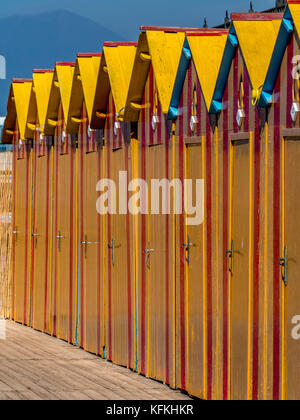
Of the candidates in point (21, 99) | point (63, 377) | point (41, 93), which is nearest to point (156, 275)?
point (63, 377)

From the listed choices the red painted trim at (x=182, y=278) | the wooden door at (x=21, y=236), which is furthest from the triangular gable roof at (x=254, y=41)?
the wooden door at (x=21, y=236)

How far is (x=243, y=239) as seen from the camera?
8.03 metres

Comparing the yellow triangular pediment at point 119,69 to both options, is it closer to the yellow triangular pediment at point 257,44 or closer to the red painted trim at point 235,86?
the red painted trim at point 235,86

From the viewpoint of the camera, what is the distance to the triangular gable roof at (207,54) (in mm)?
8859

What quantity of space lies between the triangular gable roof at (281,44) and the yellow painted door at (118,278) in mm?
3804

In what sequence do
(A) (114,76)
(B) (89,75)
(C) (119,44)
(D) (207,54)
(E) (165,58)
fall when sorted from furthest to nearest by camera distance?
1. (B) (89,75)
2. (C) (119,44)
3. (A) (114,76)
4. (E) (165,58)
5. (D) (207,54)

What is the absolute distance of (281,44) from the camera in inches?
285

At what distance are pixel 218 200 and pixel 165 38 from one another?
7.29 feet

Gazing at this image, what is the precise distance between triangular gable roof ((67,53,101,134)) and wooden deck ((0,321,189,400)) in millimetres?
2657

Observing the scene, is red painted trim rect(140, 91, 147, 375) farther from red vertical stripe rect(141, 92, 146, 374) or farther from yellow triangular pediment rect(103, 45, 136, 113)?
yellow triangular pediment rect(103, 45, 136, 113)

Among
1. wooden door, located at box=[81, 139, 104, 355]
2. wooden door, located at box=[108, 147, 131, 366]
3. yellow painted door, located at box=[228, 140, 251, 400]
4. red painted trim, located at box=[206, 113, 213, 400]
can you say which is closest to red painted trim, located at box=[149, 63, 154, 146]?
wooden door, located at box=[108, 147, 131, 366]

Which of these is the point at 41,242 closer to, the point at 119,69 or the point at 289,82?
the point at 119,69

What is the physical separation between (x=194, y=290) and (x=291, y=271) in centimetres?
206

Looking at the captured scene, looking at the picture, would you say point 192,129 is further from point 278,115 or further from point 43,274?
point 43,274
